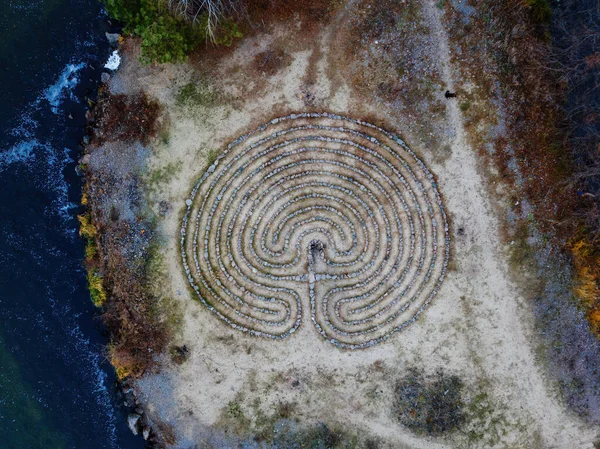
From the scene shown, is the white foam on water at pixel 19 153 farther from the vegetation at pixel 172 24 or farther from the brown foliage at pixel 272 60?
the brown foliage at pixel 272 60

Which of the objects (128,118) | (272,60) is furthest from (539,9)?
(128,118)

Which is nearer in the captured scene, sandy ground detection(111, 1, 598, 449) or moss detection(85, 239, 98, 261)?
sandy ground detection(111, 1, 598, 449)

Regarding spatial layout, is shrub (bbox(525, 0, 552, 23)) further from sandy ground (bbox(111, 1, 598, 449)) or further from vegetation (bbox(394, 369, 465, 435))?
vegetation (bbox(394, 369, 465, 435))

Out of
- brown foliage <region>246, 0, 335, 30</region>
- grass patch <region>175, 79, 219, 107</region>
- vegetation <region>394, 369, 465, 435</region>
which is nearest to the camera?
brown foliage <region>246, 0, 335, 30</region>

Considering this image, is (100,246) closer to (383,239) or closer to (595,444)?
(383,239)

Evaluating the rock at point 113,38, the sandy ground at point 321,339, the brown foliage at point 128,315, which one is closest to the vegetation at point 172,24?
the sandy ground at point 321,339

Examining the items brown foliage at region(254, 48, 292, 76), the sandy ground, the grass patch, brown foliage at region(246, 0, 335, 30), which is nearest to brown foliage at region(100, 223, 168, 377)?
the sandy ground

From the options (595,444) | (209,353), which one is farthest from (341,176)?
(595,444)
